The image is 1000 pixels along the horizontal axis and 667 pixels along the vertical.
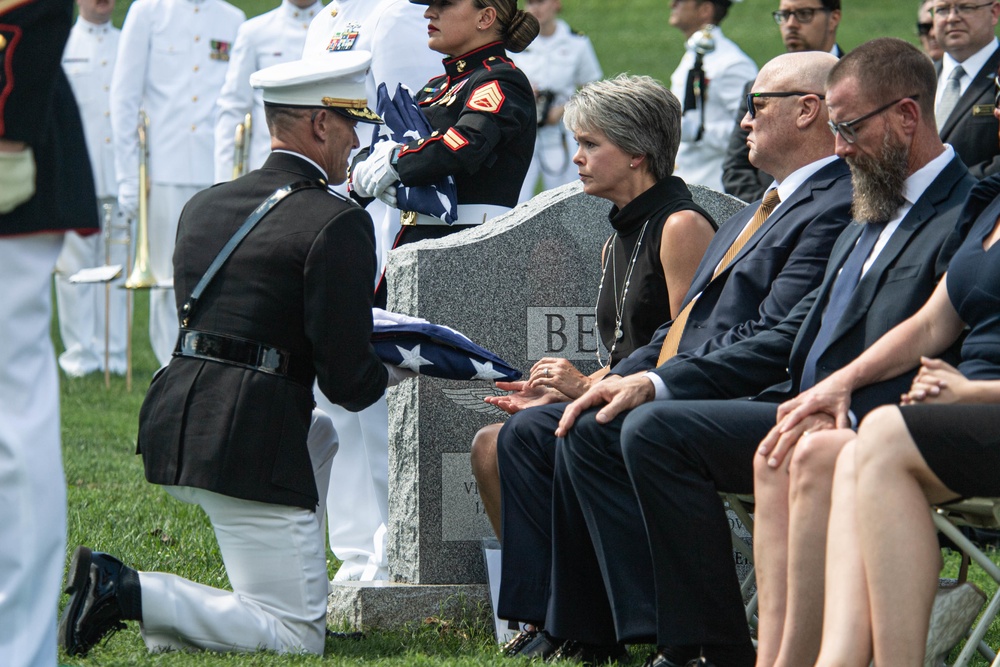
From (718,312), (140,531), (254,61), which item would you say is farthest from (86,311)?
(718,312)

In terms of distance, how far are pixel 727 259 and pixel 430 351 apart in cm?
95

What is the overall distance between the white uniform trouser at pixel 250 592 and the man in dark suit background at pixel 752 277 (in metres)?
0.60

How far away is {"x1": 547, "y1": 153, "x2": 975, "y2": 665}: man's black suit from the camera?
4121mm

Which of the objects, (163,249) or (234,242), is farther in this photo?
(163,249)

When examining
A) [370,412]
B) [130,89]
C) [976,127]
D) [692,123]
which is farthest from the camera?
[130,89]

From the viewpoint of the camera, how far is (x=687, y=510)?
4129 millimetres

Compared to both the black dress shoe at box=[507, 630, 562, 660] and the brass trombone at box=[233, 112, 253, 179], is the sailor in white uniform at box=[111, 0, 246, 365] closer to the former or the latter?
the brass trombone at box=[233, 112, 253, 179]

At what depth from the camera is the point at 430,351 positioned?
490 centimetres

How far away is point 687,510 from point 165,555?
2626mm

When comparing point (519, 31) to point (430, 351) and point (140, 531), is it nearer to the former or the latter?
point (430, 351)

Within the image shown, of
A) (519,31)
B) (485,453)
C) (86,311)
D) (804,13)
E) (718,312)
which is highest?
(804,13)

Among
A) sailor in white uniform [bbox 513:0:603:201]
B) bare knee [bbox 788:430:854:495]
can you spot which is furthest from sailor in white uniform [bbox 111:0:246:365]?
bare knee [bbox 788:430:854:495]

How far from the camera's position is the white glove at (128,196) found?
36.8ft

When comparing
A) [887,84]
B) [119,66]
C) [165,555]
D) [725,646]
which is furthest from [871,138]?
[119,66]
